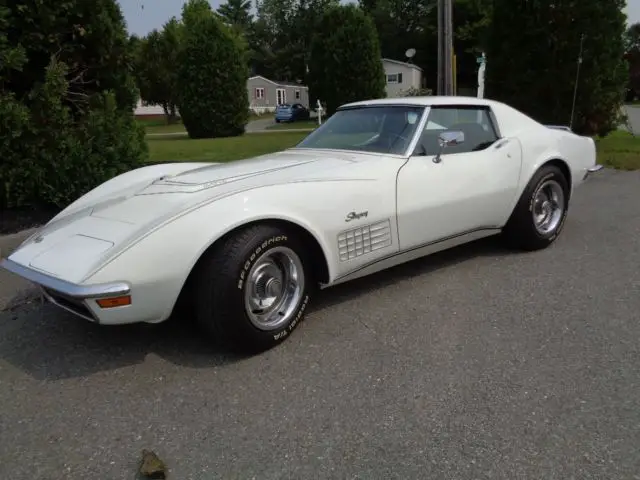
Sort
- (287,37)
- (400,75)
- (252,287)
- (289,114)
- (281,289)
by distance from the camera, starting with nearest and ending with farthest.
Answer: (252,287) → (281,289) → (289,114) → (400,75) → (287,37)

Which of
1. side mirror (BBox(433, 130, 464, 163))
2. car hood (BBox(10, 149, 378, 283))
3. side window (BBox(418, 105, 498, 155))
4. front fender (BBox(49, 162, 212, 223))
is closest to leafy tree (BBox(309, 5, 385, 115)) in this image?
side window (BBox(418, 105, 498, 155))

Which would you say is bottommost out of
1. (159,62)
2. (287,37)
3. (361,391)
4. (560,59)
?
(361,391)

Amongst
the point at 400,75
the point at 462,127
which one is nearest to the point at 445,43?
the point at 462,127

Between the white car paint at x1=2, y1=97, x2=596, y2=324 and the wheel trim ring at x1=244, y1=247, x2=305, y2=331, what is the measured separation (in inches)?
7.3

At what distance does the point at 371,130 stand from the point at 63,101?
164 inches

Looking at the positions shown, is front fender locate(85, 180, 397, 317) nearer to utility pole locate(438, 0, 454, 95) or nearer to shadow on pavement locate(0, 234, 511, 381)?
shadow on pavement locate(0, 234, 511, 381)

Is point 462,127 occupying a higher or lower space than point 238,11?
lower

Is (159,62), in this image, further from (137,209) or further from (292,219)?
(292,219)

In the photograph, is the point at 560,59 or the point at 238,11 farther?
the point at 238,11

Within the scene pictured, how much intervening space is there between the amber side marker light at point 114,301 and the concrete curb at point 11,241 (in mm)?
3085

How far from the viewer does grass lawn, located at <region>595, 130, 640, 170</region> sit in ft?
31.5

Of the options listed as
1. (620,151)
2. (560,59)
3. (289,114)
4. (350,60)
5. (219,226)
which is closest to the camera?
(219,226)

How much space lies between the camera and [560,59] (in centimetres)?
1107

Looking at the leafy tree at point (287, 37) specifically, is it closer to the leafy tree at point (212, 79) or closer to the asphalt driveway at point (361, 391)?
the leafy tree at point (212, 79)
